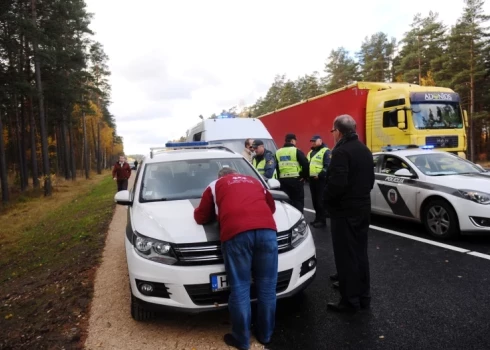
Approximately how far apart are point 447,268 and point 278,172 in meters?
3.51

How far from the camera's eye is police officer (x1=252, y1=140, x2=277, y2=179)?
740cm

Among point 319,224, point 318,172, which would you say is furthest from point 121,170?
point 319,224

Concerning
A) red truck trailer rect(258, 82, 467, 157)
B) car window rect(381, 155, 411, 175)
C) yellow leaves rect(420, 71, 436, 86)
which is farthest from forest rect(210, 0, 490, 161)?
car window rect(381, 155, 411, 175)

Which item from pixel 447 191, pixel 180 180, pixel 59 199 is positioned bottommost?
pixel 59 199

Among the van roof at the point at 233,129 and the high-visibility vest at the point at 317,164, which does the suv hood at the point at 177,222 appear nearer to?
the high-visibility vest at the point at 317,164

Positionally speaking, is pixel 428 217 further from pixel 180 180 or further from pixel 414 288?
pixel 180 180

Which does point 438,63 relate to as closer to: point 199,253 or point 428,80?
point 428,80

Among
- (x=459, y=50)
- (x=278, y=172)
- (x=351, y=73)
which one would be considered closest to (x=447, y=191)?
(x=278, y=172)

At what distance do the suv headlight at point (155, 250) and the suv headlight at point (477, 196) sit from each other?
472cm

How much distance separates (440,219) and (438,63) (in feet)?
115

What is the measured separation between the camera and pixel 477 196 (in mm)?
5660

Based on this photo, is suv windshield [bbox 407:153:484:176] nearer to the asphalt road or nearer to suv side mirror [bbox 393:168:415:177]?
suv side mirror [bbox 393:168:415:177]

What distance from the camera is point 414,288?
4.21 metres

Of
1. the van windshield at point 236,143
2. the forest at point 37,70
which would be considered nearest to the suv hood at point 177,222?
the van windshield at point 236,143
